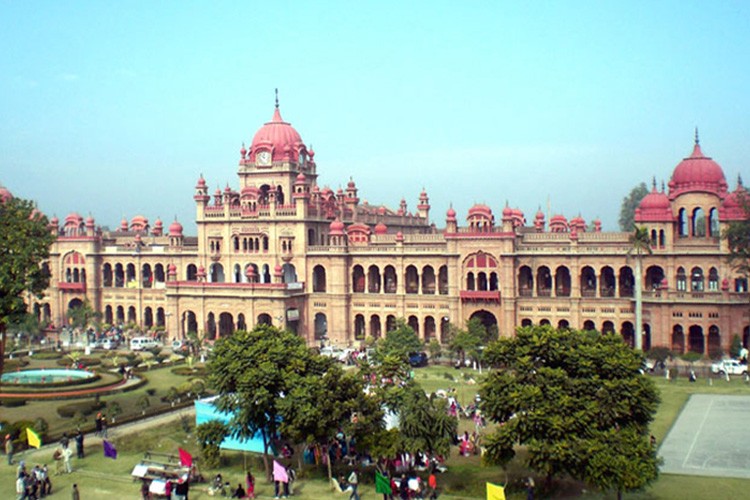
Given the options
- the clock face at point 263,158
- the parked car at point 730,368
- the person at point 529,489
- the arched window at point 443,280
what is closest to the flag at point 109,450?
the person at point 529,489

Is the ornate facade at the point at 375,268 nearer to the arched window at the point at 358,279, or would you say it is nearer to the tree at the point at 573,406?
the arched window at the point at 358,279

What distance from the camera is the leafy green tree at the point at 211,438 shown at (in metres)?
27.9

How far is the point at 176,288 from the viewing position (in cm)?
6306

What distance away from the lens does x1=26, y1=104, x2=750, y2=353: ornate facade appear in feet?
A: 170

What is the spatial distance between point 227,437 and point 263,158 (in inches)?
1497

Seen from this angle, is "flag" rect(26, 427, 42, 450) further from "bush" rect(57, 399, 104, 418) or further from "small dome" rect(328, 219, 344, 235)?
"small dome" rect(328, 219, 344, 235)

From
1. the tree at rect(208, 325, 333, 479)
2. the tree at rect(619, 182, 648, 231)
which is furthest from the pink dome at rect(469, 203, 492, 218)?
the tree at rect(619, 182, 648, 231)

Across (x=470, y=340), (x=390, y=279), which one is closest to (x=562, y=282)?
(x=470, y=340)

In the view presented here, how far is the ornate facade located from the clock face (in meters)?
0.14

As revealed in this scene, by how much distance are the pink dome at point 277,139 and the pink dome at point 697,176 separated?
29.5 m

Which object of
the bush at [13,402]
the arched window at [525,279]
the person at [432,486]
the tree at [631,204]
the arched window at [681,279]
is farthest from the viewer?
the tree at [631,204]

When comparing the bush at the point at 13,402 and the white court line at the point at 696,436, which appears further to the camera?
the bush at the point at 13,402

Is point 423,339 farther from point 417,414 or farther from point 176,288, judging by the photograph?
point 417,414

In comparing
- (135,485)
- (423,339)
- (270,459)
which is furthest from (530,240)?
(135,485)
